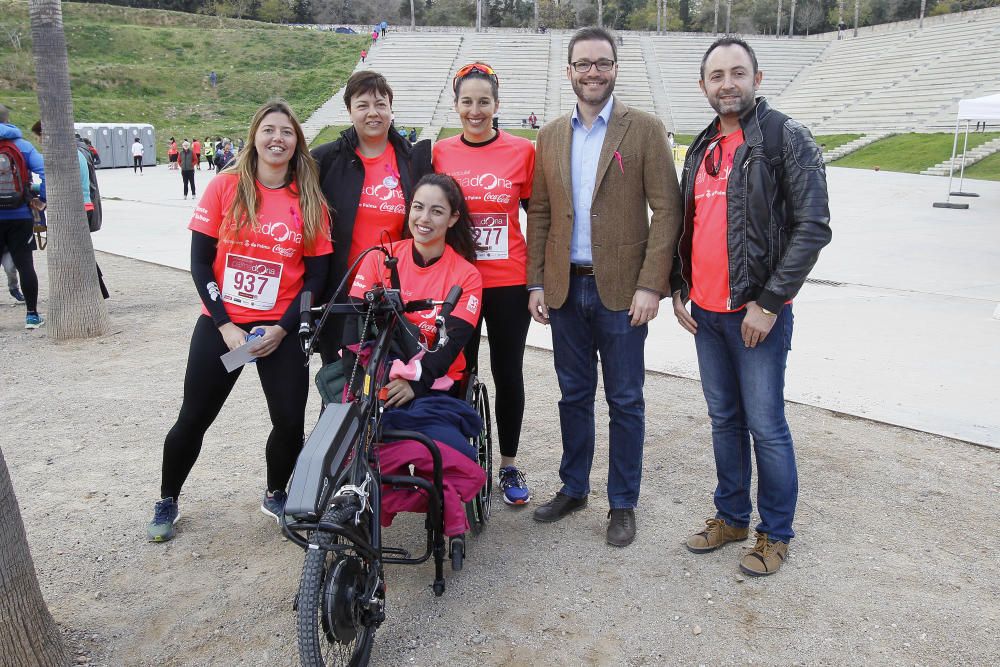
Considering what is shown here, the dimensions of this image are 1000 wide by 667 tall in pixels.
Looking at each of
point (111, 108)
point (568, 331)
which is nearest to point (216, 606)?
point (568, 331)

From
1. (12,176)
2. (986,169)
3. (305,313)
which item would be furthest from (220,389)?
(986,169)

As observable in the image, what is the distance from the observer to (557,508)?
13.0 ft

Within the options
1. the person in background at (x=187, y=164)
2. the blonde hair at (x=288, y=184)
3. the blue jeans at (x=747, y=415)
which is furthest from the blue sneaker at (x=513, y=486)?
the person in background at (x=187, y=164)

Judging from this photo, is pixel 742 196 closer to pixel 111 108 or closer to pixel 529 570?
pixel 529 570

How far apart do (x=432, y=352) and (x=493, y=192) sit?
925 mm

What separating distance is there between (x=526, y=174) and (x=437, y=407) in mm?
1293

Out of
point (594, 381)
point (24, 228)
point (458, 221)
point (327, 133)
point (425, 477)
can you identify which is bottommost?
point (425, 477)

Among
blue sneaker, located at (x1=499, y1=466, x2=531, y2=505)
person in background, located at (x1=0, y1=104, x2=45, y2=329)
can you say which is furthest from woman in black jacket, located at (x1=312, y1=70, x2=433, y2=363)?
person in background, located at (x1=0, y1=104, x2=45, y2=329)

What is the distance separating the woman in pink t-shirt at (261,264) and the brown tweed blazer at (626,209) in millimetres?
1104

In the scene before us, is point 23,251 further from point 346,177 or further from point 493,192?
point 493,192

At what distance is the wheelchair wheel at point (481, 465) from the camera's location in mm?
3536

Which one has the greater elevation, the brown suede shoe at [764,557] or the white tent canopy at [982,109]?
the white tent canopy at [982,109]

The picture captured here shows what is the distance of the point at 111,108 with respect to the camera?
132ft

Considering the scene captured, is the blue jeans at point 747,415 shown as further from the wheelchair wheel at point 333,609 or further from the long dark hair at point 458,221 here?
the wheelchair wheel at point 333,609
